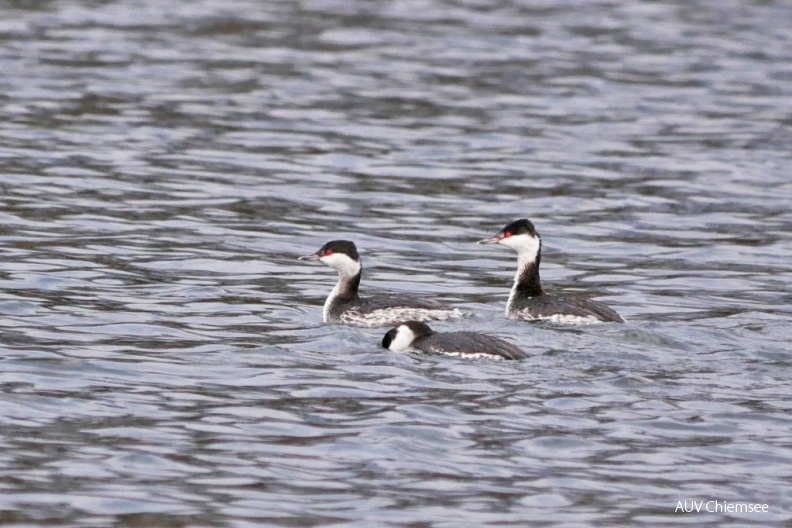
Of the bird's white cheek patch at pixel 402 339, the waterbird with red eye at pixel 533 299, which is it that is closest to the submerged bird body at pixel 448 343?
the bird's white cheek patch at pixel 402 339

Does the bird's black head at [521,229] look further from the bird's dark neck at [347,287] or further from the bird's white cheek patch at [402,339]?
the bird's white cheek patch at [402,339]

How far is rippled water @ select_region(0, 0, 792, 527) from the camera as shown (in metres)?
9.04

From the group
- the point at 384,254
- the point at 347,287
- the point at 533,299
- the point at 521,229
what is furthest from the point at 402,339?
the point at 384,254

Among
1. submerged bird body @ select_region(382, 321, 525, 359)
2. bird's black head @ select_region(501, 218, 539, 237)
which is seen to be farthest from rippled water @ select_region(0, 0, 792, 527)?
bird's black head @ select_region(501, 218, 539, 237)

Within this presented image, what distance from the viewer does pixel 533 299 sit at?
1383cm

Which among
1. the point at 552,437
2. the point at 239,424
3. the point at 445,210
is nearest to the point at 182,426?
the point at 239,424

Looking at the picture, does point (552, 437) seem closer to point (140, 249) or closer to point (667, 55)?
point (140, 249)

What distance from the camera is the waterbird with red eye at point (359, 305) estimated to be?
13.3 metres

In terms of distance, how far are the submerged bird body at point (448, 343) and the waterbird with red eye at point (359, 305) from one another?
107 centimetres

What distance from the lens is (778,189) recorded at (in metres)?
20.1

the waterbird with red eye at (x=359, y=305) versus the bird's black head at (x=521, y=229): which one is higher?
the bird's black head at (x=521, y=229)

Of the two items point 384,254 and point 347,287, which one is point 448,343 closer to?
point 347,287

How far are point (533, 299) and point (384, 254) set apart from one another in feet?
9.30

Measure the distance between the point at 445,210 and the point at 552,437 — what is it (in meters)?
8.92
